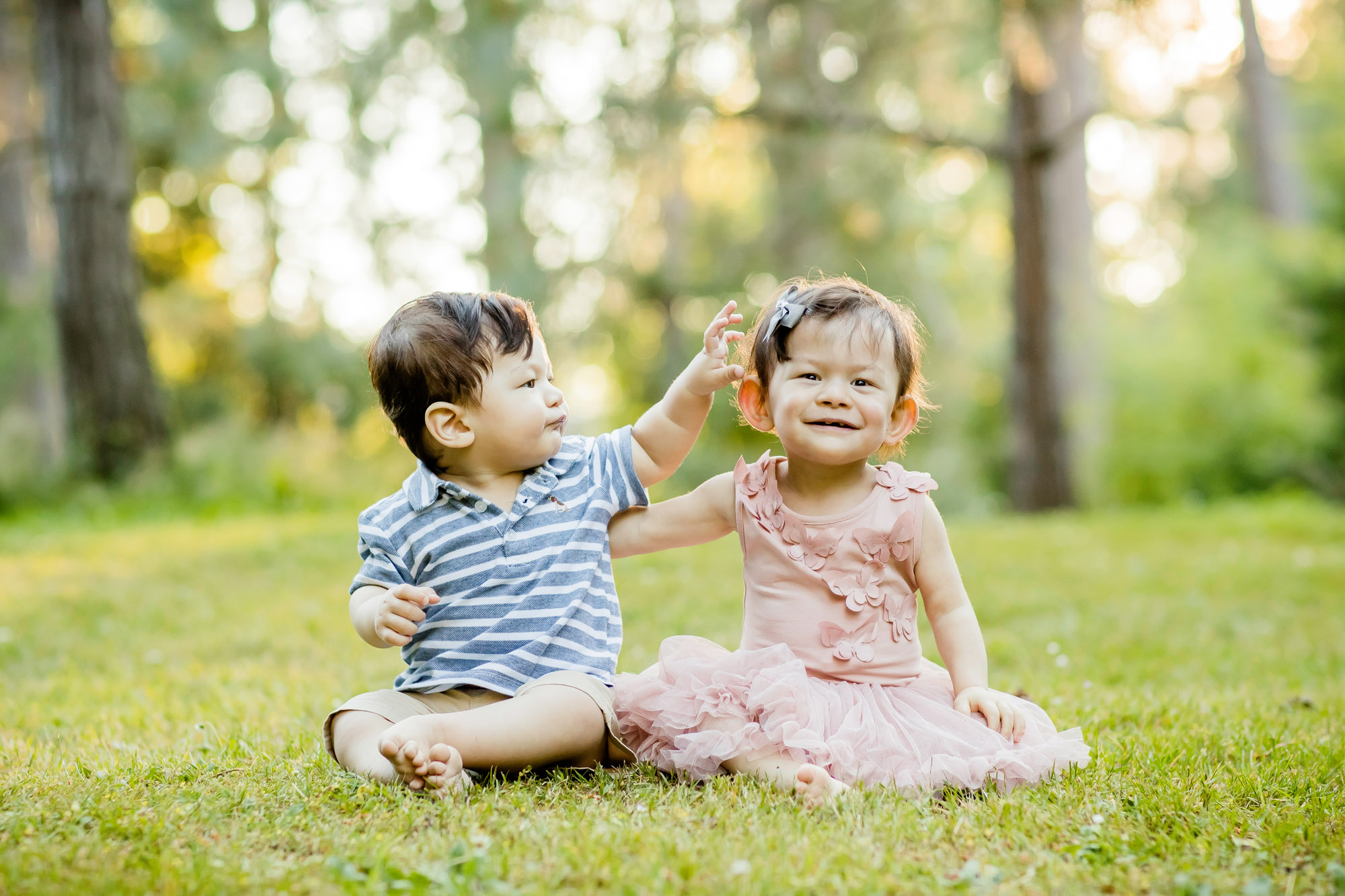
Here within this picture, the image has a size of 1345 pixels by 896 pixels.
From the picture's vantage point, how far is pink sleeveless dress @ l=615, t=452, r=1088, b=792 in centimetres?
254

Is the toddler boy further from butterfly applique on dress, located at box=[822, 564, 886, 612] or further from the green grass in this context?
butterfly applique on dress, located at box=[822, 564, 886, 612]

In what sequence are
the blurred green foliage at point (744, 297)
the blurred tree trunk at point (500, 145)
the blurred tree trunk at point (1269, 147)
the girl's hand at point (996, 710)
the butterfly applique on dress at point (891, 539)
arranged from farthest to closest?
the blurred tree trunk at point (1269, 147), the blurred tree trunk at point (500, 145), the blurred green foliage at point (744, 297), the butterfly applique on dress at point (891, 539), the girl's hand at point (996, 710)

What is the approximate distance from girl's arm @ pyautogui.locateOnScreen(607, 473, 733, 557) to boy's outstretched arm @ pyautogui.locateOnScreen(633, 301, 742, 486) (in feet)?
0.31

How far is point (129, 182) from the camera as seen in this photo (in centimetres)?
977

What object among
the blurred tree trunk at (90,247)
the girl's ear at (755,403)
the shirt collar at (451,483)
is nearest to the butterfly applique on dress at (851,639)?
the girl's ear at (755,403)

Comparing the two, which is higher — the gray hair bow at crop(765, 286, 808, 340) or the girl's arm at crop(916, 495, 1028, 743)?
the gray hair bow at crop(765, 286, 808, 340)

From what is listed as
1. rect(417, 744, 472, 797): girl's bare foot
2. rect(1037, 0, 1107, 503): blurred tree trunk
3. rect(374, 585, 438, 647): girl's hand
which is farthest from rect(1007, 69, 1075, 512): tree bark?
rect(417, 744, 472, 797): girl's bare foot

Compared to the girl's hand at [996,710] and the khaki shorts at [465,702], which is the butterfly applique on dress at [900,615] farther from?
the khaki shorts at [465,702]

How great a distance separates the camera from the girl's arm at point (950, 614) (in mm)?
2732

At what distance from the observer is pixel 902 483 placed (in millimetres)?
2799

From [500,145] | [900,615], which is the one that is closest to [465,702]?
[900,615]

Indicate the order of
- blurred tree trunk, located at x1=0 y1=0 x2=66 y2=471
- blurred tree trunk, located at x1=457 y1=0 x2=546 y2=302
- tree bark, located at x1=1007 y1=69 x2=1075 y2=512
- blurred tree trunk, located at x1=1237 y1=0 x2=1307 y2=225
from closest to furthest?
1. tree bark, located at x1=1007 y1=69 x2=1075 y2=512
2. blurred tree trunk, located at x1=457 y1=0 x2=546 y2=302
3. blurred tree trunk, located at x1=0 y1=0 x2=66 y2=471
4. blurred tree trunk, located at x1=1237 y1=0 x2=1307 y2=225

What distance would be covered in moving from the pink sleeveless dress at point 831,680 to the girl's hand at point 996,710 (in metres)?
0.02

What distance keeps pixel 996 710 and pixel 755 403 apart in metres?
0.93
